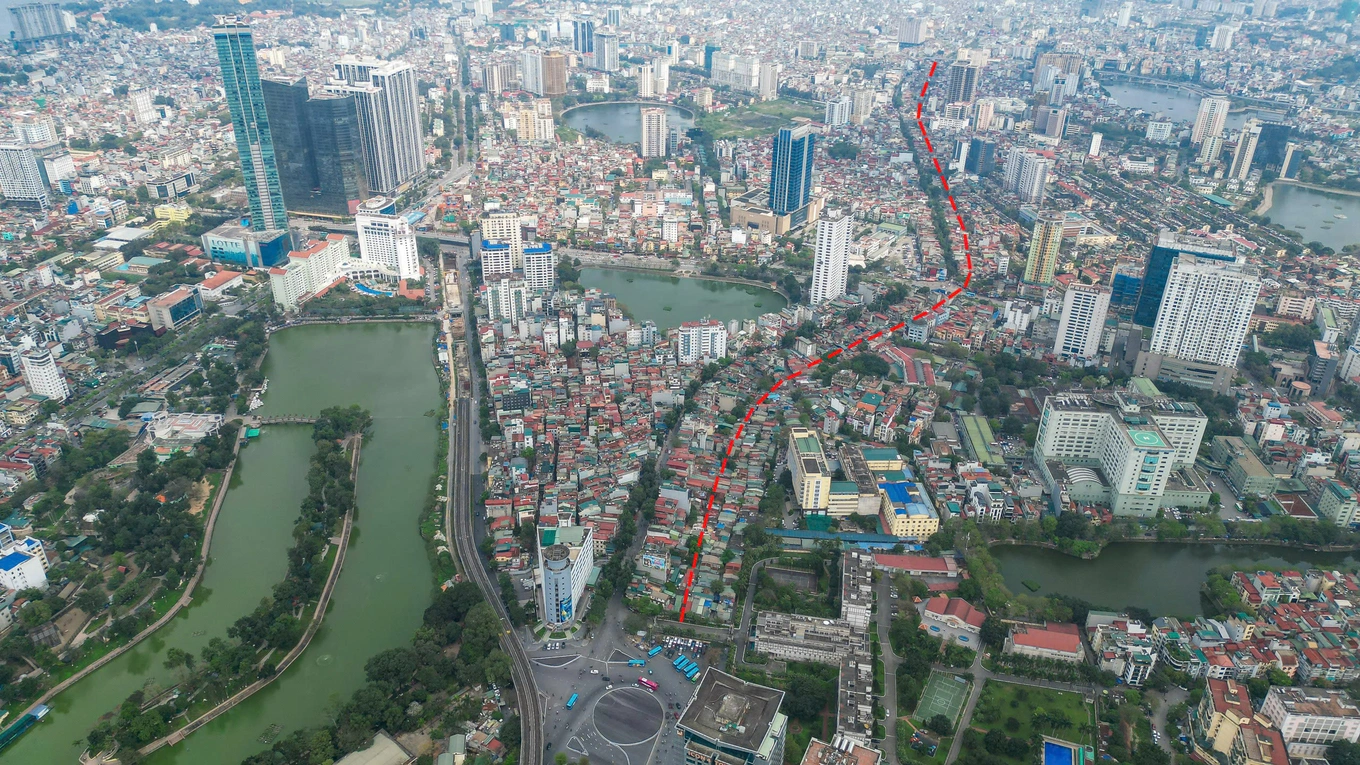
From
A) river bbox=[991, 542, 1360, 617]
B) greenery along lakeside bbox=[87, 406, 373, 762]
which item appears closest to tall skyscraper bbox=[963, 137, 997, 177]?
river bbox=[991, 542, 1360, 617]

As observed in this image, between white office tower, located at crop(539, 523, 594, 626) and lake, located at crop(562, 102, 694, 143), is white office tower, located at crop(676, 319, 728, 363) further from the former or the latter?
lake, located at crop(562, 102, 694, 143)

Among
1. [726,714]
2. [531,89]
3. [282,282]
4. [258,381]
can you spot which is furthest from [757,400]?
[531,89]

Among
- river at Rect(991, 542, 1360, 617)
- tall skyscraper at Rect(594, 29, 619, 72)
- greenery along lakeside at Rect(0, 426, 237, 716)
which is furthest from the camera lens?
tall skyscraper at Rect(594, 29, 619, 72)

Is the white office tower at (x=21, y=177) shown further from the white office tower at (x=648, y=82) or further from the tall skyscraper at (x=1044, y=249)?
the tall skyscraper at (x=1044, y=249)

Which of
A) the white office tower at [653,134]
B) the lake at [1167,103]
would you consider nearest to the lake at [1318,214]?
the lake at [1167,103]

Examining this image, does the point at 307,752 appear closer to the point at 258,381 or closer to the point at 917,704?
the point at 917,704

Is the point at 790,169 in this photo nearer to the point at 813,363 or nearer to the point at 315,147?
the point at 813,363
